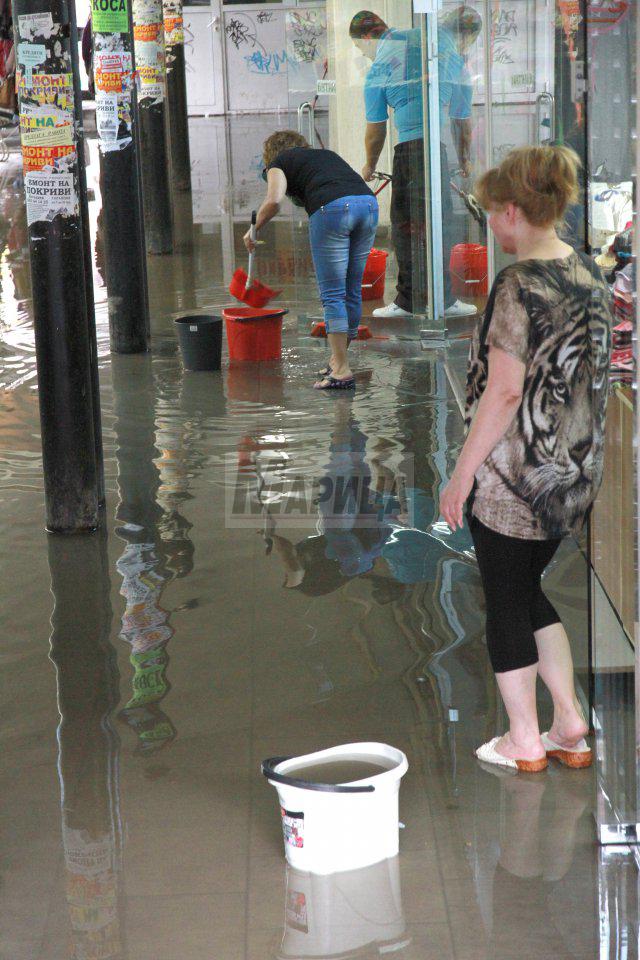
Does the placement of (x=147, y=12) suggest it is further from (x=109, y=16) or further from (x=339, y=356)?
(x=339, y=356)

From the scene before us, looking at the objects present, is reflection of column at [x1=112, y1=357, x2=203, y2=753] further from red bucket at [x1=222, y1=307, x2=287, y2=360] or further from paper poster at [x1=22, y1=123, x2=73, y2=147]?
paper poster at [x1=22, y1=123, x2=73, y2=147]

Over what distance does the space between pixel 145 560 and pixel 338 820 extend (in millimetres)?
2126

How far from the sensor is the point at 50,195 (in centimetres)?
478

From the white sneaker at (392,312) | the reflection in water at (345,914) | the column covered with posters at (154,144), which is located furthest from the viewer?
the column covered with posters at (154,144)

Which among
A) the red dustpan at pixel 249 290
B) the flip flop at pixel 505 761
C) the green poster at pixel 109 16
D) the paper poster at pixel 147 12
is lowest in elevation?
the flip flop at pixel 505 761

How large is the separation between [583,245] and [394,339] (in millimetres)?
5361

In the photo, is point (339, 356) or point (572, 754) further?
point (339, 356)

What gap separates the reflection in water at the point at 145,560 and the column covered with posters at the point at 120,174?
1.11m

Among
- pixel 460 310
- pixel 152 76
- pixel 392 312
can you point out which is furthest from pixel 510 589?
pixel 152 76

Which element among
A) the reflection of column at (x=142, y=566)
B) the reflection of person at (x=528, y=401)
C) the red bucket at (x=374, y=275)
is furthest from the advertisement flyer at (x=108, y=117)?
the reflection of person at (x=528, y=401)

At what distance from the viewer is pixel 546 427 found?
297 centimetres

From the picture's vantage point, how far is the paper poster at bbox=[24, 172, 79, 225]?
478cm

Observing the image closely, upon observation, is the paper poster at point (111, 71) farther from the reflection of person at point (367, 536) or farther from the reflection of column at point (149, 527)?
the reflection of person at point (367, 536)

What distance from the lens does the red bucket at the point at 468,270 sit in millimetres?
7102
